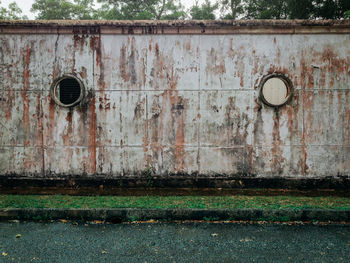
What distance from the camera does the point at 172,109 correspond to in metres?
6.30

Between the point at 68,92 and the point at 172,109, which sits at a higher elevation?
the point at 68,92

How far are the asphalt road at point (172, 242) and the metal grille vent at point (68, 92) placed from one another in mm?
2978

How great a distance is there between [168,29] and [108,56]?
4.87 ft

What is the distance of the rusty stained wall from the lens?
6.22 metres

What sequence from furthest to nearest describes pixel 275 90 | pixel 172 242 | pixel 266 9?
pixel 266 9
pixel 275 90
pixel 172 242

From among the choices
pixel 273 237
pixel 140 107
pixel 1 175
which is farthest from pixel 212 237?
pixel 1 175

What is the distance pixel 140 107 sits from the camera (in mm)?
6309

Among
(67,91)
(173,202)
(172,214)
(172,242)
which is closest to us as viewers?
(172,242)

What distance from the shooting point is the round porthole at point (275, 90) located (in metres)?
6.25

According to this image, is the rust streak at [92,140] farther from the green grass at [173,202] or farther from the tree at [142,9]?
the tree at [142,9]

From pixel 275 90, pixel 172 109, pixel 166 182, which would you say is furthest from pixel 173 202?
pixel 275 90

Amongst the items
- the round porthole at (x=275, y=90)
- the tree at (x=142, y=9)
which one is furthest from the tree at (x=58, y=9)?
the round porthole at (x=275, y=90)

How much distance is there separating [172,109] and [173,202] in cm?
219

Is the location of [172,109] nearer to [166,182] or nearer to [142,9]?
[166,182]
